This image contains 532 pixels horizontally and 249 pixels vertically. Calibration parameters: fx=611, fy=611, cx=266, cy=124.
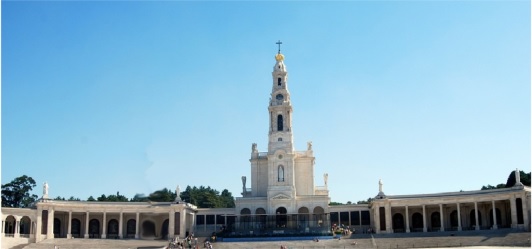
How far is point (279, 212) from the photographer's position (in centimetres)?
7175

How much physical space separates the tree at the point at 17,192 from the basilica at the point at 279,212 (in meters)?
21.2

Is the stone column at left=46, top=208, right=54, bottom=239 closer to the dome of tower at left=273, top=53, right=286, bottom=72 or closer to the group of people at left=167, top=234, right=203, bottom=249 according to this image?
the group of people at left=167, top=234, right=203, bottom=249

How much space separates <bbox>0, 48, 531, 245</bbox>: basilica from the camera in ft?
210

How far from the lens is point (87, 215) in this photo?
67.8 metres

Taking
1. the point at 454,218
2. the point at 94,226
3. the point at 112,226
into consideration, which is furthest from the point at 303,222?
the point at 94,226

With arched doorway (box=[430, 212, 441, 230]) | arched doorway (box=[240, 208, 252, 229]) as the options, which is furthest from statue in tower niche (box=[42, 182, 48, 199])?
arched doorway (box=[430, 212, 441, 230])

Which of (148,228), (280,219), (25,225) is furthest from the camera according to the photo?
(148,228)

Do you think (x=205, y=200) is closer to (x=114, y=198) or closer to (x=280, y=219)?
(x=114, y=198)

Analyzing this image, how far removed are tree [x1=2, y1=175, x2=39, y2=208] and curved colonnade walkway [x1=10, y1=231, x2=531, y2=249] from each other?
28950 millimetres

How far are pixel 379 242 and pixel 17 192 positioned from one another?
183 ft

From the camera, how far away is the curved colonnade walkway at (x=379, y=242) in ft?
175

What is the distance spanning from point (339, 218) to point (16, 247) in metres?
36.1

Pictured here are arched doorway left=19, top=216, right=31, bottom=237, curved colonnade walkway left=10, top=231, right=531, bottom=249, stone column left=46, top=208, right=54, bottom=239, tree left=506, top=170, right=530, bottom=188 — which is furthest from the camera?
tree left=506, top=170, right=530, bottom=188

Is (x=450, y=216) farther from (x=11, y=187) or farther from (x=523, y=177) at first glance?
(x=11, y=187)
